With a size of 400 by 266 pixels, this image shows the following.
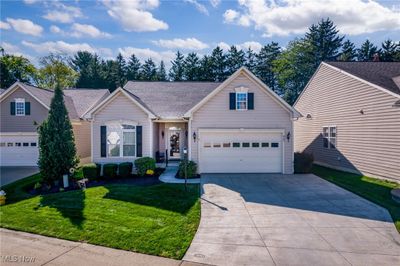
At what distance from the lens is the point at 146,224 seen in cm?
706

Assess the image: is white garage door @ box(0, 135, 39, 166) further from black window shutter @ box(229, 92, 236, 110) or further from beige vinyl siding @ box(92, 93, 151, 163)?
black window shutter @ box(229, 92, 236, 110)

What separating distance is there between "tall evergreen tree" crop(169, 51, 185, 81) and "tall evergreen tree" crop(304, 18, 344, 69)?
76.7 feet

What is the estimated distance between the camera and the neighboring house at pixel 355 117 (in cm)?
1245

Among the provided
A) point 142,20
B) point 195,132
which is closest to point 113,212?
point 195,132

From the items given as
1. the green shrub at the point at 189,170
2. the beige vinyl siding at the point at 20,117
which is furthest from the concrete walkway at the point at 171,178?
the beige vinyl siding at the point at 20,117

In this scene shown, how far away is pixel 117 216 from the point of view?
771 centimetres

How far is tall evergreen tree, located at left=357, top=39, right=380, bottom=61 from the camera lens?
41.0 meters

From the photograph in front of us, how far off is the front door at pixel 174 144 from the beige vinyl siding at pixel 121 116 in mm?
3621

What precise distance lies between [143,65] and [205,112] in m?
42.5

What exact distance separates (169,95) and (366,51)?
38740mm

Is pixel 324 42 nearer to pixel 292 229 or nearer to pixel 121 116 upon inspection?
pixel 121 116

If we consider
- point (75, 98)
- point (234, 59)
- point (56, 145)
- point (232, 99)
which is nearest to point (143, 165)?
point (56, 145)

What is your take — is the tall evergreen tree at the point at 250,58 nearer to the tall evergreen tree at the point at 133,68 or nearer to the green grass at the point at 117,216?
the tall evergreen tree at the point at 133,68

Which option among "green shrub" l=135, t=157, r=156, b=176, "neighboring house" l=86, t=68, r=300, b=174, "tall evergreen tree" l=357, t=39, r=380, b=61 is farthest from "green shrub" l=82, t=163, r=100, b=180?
"tall evergreen tree" l=357, t=39, r=380, b=61
